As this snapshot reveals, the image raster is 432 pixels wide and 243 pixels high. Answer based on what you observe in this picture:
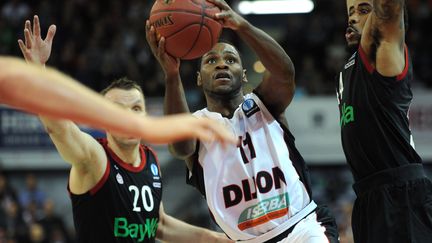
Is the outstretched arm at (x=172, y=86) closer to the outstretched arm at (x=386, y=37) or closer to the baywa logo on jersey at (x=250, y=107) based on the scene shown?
the baywa logo on jersey at (x=250, y=107)

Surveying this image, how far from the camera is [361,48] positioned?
5121mm

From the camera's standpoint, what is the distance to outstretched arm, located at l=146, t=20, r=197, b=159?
5.45m

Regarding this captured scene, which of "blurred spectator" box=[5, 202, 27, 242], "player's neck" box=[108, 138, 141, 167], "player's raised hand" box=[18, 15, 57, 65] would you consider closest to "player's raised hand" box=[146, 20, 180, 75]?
"player's raised hand" box=[18, 15, 57, 65]

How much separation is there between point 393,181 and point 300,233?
94 cm

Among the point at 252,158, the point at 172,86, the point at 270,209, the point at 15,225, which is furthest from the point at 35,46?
the point at 15,225

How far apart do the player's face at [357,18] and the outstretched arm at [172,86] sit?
1364 mm

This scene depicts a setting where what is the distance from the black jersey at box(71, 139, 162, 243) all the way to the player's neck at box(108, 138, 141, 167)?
0.19ft

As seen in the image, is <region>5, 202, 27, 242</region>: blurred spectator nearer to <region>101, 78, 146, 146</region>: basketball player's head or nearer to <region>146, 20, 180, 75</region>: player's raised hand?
<region>101, 78, 146, 146</region>: basketball player's head

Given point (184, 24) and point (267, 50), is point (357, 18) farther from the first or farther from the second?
point (184, 24)

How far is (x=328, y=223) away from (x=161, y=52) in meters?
1.94

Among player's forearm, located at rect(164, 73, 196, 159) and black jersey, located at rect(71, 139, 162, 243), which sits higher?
player's forearm, located at rect(164, 73, 196, 159)

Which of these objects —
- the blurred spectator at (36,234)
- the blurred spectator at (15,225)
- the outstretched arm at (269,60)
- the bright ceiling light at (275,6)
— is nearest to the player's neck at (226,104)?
the outstretched arm at (269,60)

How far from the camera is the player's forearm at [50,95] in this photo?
102 inches

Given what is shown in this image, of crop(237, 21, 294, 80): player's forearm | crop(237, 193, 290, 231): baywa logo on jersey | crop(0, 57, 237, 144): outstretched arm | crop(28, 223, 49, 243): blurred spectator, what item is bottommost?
crop(28, 223, 49, 243): blurred spectator
